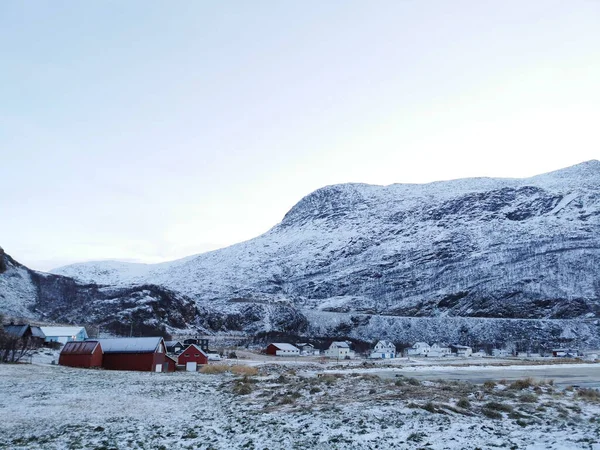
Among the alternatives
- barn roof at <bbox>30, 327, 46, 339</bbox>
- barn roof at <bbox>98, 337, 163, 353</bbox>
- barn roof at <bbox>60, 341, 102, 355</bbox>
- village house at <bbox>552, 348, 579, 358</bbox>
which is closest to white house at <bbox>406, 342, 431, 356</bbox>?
village house at <bbox>552, 348, 579, 358</bbox>

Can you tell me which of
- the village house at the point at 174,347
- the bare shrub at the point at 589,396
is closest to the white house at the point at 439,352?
the village house at the point at 174,347

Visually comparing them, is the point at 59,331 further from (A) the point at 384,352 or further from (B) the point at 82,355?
(A) the point at 384,352

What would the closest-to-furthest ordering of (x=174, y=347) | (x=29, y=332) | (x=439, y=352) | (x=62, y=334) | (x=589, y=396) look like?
(x=589, y=396), (x=29, y=332), (x=62, y=334), (x=174, y=347), (x=439, y=352)

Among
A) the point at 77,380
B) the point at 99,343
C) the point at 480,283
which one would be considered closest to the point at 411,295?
the point at 480,283

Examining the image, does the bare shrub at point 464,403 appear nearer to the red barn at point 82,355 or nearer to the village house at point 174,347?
the red barn at point 82,355

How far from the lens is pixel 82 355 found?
1955 inches

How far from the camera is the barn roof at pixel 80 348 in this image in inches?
1966

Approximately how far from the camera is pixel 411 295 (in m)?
170

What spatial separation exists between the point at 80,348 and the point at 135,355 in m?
5.49

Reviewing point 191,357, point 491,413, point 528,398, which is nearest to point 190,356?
point 191,357

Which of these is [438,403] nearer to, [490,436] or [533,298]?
[490,436]

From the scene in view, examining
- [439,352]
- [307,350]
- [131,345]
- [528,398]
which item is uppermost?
[131,345]

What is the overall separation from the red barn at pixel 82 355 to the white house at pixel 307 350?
5585 cm

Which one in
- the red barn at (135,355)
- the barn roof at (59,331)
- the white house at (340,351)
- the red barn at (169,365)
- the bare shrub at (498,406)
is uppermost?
the barn roof at (59,331)
